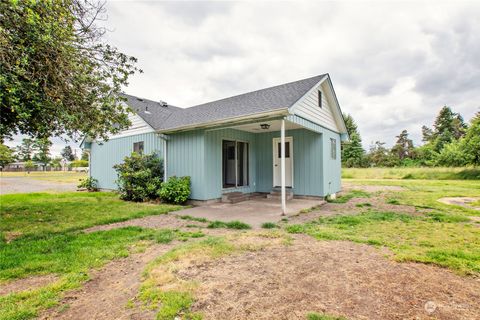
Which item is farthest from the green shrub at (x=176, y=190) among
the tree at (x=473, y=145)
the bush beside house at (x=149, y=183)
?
the tree at (x=473, y=145)

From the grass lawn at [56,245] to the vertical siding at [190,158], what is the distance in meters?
1.58

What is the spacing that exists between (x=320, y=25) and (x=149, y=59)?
25.5 ft

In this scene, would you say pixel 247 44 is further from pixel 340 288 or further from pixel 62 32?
pixel 340 288

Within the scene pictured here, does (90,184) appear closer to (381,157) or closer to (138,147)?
(138,147)

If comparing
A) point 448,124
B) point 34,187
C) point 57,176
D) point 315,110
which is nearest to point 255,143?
point 315,110

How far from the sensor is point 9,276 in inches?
112

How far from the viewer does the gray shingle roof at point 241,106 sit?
705cm

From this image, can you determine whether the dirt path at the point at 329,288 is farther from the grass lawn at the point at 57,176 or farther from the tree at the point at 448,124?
the tree at the point at 448,124

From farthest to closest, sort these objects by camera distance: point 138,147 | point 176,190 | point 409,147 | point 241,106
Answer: point 409,147 → point 138,147 → point 241,106 → point 176,190

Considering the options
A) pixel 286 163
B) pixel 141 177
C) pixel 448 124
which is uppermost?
pixel 448 124

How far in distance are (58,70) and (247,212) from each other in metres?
5.61

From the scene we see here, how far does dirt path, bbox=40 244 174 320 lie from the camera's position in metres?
2.05

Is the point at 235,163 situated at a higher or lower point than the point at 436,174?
higher

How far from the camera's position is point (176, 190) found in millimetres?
7957
